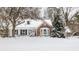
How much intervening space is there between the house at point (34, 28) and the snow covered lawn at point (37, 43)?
0.06 m

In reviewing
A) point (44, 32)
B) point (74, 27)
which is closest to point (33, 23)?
point (44, 32)

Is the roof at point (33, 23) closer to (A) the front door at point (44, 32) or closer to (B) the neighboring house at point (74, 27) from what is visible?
(A) the front door at point (44, 32)

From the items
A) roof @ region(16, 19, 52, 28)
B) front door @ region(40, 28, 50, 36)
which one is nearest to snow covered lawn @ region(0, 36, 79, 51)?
front door @ region(40, 28, 50, 36)

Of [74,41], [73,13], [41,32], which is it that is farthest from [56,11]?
[74,41]

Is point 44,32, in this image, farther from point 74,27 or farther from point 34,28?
point 74,27

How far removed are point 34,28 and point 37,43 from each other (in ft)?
0.65

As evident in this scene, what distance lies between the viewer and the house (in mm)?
1601

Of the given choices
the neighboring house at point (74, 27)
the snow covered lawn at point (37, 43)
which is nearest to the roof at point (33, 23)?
the snow covered lawn at point (37, 43)

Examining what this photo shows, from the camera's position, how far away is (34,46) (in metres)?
1.61

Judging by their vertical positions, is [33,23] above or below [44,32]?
above

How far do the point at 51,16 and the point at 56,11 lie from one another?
0.31 feet

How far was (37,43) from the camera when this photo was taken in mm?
1607

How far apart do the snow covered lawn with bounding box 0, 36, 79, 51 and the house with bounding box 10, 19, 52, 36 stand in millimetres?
65

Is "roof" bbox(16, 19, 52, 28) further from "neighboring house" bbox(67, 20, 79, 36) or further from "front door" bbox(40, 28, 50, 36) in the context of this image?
"neighboring house" bbox(67, 20, 79, 36)
